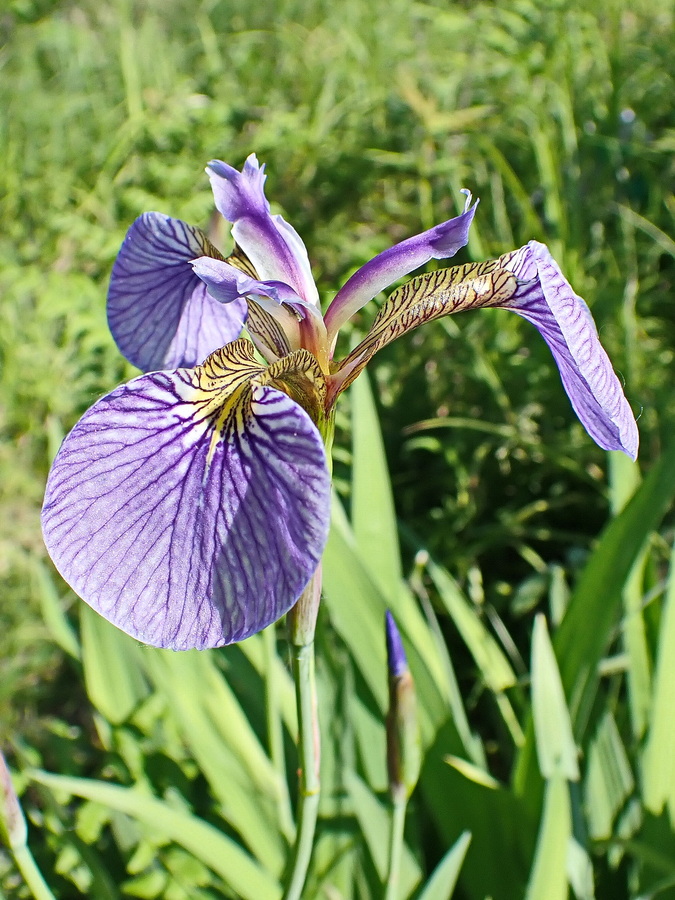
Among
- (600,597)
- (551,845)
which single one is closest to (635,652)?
(600,597)

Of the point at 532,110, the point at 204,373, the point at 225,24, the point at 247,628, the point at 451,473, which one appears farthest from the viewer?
the point at 225,24

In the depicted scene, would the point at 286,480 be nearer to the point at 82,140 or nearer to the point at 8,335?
the point at 8,335

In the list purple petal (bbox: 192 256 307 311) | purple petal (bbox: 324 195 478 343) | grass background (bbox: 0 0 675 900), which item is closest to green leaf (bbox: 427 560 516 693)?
grass background (bbox: 0 0 675 900)

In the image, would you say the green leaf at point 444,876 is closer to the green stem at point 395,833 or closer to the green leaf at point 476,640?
the green stem at point 395,833

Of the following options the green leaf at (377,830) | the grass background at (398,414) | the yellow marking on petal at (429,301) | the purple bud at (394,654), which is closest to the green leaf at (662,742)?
the grass background at (398,414)

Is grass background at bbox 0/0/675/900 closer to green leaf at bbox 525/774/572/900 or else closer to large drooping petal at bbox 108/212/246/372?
green leaf at bbox 525/774/572/900

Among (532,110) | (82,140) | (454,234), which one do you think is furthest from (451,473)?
(82,140)

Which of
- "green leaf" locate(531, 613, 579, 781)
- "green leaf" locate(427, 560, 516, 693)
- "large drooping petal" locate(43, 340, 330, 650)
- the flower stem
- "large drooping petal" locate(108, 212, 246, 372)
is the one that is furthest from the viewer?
"green leaf" locate(427, 560, 516, 693)
